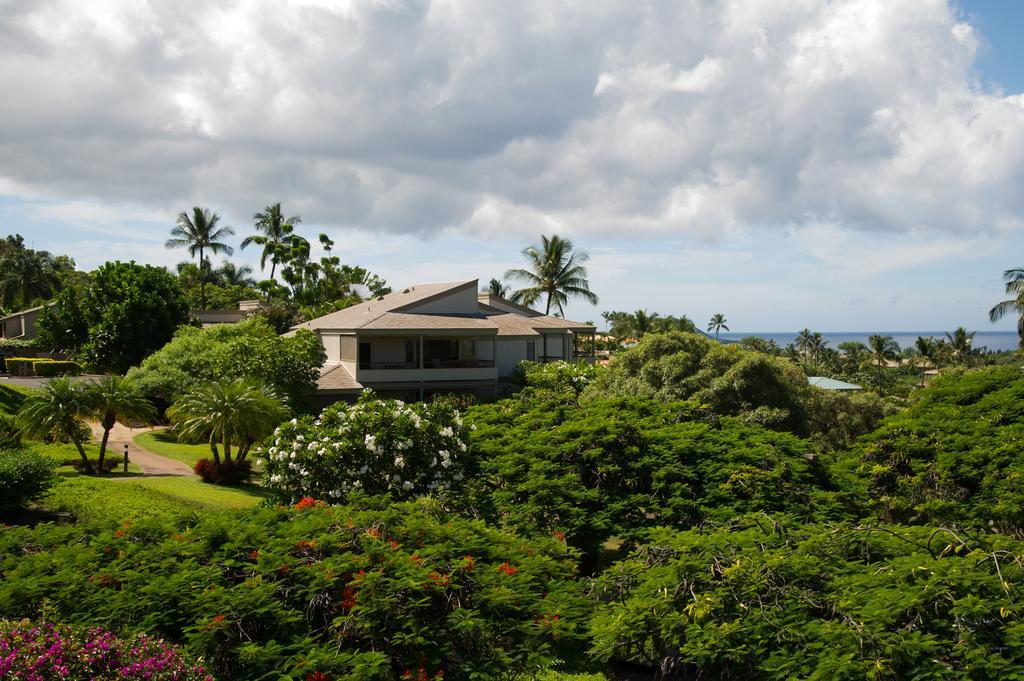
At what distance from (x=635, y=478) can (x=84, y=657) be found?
9.90 meters

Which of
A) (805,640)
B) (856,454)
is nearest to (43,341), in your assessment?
(856,454)

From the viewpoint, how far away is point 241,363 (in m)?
33.1

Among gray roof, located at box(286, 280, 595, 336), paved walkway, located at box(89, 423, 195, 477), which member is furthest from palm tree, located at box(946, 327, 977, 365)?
paved walkway, located at box(89, 423, 195, 477)

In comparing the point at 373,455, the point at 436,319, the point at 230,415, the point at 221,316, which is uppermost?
the point at 221,316

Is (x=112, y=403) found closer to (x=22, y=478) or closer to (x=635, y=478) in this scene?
(x=22, y=478)

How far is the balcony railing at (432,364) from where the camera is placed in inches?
1515

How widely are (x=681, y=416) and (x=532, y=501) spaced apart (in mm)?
5459

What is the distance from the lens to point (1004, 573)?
7133 mm

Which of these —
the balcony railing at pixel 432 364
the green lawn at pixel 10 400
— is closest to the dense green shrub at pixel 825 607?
the green lawn at pixel 10 400

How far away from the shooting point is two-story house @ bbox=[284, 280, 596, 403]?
37.4m

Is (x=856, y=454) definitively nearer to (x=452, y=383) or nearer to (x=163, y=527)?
(x=163, y=527)

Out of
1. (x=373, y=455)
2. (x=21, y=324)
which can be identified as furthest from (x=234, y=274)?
(x=373, y=455)

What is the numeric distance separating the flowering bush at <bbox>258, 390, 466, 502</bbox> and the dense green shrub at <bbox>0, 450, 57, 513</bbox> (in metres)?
5.07

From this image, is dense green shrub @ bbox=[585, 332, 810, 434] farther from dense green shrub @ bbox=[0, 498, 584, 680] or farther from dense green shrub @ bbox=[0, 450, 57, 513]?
dense green shrub @ bbox=[0, 498, 584, 680]
